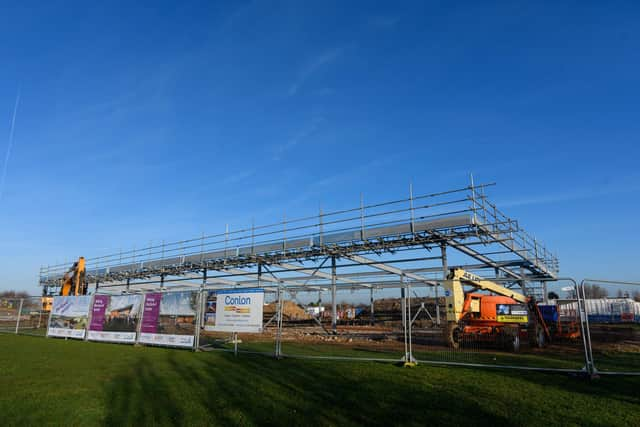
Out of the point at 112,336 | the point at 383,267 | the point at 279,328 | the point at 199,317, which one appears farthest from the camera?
the point at 383,267

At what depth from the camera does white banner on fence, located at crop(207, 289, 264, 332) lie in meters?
13.4

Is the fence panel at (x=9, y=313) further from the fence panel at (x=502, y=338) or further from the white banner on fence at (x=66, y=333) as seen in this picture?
the fence panel at (x=502, y=338)

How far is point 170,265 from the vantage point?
1473 inches

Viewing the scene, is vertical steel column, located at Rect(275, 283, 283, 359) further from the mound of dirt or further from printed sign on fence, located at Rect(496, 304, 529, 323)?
printed sign on fence, located at Rect(496, 304, 529, 323)

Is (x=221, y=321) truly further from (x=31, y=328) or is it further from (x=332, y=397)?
(x=31, y=328)

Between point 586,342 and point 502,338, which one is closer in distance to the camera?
point 586,342

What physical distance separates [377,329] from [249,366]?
996 centimetres

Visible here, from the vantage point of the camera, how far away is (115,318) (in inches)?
729

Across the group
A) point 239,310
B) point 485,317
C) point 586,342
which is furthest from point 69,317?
point 586,342

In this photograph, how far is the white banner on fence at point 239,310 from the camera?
1340 cm

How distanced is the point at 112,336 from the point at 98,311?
2.02 meters

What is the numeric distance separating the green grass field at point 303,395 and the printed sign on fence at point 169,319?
13.6 ft

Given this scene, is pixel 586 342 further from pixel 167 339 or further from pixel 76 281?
pixel 76 281

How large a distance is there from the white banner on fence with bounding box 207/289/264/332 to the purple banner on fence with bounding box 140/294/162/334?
340 cm
